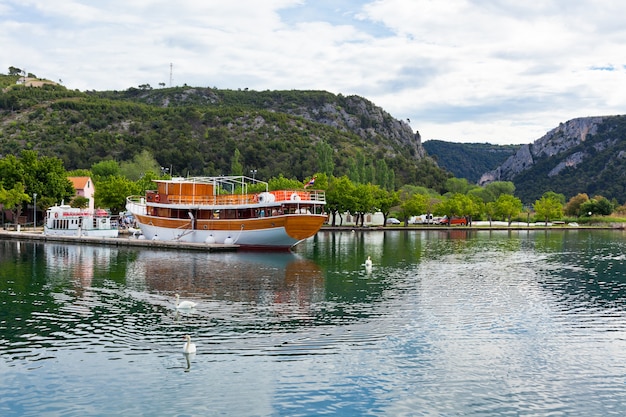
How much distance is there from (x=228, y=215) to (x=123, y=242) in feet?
45.7

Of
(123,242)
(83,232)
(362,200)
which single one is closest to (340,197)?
(362,200)

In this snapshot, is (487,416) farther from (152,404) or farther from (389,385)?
(152,404)

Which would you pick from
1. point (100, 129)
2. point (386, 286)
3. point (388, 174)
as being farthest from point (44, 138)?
point (386, 286)

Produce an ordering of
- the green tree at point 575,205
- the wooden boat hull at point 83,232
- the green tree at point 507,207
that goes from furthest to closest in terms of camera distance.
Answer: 1. the green tree at point 575,205
2. the green tree at point 507,207
3. the wooden boat hull at point 83,232

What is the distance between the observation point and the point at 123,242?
76.7m

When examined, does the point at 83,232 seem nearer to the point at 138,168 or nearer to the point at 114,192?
the point at 114,192

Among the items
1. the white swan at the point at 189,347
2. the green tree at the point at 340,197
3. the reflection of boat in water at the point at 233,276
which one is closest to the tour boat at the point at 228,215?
the reflection of boat in water at the point at 233,276

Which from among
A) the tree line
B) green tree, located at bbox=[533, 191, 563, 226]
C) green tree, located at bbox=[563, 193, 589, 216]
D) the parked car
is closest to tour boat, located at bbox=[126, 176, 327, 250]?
the tree line

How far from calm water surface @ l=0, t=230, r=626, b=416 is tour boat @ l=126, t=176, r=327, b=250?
17404 millimetres

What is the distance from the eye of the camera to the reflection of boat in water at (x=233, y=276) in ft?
135

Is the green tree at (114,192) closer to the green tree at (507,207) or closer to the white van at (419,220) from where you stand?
the white van at (419,220)

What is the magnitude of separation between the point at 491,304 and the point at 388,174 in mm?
142679

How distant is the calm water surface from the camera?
21391 millimetres

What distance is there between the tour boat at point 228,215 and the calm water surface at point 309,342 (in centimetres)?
1740
